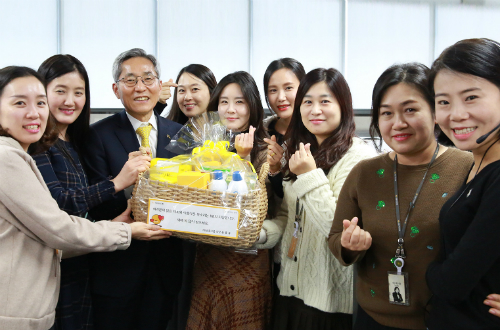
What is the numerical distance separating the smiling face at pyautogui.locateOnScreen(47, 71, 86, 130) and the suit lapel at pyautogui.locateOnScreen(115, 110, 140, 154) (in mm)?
213

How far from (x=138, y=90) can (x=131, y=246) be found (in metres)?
0.78

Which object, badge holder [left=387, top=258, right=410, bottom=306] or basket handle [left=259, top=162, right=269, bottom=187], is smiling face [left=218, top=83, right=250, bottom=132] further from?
badge holder [left=387, top=258, right=410, bottom=306]

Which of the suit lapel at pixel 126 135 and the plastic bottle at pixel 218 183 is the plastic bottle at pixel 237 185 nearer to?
→ the plastic bottle at pixel 218 183

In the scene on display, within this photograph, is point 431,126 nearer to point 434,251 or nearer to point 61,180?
point 434,251

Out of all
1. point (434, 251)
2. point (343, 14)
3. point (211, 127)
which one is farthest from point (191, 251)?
point (343, 14)

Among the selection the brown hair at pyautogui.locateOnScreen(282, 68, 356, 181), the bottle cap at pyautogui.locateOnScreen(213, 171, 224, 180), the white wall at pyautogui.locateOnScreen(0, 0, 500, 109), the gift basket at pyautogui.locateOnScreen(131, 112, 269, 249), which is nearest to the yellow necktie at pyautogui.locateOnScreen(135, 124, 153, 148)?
the gift basket at pyautogui.locateOnScreen(131, 112, 269, 249)

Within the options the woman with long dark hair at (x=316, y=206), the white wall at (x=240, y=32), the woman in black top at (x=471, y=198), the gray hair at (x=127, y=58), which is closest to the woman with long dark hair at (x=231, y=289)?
the woman with long dark hair at (x=316, y=206)

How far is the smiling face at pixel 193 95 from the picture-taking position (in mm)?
2611

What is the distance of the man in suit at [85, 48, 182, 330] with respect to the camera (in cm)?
176

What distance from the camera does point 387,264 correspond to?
125 cm

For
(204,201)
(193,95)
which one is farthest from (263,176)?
(193,95)

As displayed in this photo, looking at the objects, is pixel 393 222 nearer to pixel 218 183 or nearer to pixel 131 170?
pixel 218 183

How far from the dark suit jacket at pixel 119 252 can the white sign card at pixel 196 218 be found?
36 cm

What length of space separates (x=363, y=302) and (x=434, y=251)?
0.29 m
